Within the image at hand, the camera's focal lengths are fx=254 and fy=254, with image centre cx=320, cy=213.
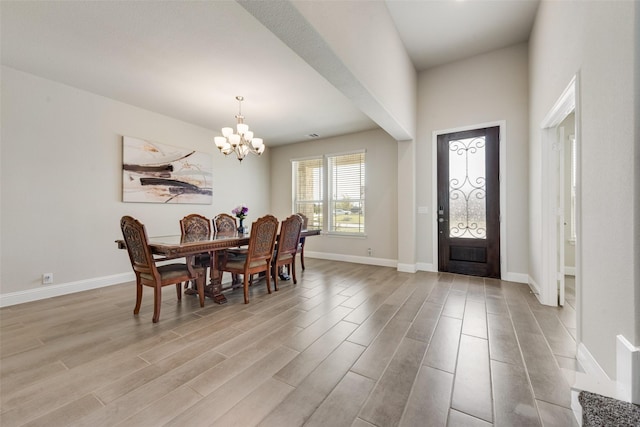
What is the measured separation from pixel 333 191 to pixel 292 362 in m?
4.41

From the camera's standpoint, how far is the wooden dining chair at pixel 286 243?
3.44 meters

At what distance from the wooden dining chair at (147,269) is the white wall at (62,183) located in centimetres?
166

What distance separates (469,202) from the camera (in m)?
4.04

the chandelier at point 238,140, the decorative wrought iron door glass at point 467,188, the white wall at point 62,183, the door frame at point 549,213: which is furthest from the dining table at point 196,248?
the door frame at point 549,213

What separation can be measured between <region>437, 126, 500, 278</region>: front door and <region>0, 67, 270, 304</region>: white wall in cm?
488

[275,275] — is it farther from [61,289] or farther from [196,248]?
[61,289]

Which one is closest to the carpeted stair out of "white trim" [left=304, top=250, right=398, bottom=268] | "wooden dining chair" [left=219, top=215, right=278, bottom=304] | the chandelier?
"wooden dining chair" [left=219, top=215, right=278, bottom=304]

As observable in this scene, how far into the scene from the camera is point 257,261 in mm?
3189

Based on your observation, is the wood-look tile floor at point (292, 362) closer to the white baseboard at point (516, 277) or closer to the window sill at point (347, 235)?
the white baseboard at point (516, 277)

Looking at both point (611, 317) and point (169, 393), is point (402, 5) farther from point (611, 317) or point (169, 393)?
point (169, 393)

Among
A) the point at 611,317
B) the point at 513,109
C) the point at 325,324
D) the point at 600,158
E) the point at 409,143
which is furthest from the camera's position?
the point at 409,143

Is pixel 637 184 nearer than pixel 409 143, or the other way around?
pixel 637 184

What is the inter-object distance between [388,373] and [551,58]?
3.22 meters

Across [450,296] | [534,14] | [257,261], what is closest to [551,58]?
[534,14]
